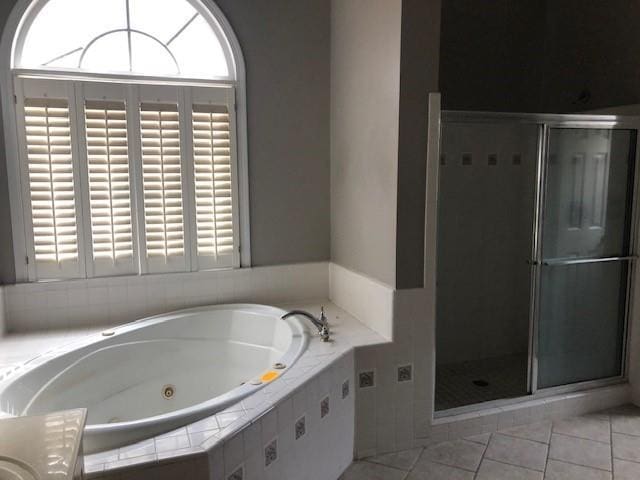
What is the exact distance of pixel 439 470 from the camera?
2416 millimetres

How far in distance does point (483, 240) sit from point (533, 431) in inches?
54.2

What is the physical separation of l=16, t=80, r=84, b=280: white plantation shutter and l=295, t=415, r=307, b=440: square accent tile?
5.46ft

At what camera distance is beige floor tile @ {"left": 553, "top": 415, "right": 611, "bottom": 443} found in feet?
8.92

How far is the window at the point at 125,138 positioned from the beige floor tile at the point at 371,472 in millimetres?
1460

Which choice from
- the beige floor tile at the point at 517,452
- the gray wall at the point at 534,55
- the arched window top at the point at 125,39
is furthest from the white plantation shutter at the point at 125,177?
the beige floor tile at the point at 517,452

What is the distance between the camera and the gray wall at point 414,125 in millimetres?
2434

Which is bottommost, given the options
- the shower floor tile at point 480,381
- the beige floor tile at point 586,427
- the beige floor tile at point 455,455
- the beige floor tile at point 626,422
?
the beige floor tile at point 455,455

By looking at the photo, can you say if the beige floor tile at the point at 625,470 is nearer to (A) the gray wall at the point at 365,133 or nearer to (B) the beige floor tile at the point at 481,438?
(B) the beige floor tile at the point at 481,438

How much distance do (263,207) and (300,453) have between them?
1.64m

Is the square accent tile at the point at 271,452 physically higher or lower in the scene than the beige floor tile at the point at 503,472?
higher

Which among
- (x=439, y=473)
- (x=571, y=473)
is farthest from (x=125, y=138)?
(x=571, y=473)

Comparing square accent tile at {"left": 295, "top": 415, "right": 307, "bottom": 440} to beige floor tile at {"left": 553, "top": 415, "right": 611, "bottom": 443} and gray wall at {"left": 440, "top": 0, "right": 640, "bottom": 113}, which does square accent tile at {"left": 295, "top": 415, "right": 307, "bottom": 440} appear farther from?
gray wall at {"left": 440, "top": 0, "right": 640, "bottom": 113}

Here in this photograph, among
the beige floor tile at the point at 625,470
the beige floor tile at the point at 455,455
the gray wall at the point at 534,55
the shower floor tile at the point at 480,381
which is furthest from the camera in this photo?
the gray wall at the point at 534,55

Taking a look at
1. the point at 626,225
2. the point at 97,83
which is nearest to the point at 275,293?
the point at 97,83
